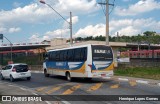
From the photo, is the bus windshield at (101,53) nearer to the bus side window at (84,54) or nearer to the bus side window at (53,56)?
the bus side window at (84,54)

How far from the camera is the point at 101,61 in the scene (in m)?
21.7

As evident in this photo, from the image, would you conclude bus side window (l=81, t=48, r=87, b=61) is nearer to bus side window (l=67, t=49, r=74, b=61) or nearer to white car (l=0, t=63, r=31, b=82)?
bus side window (l=67, t=49, r=74, b=61)

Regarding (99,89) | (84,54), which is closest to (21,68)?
(84,54)

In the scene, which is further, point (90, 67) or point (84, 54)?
point (84, 54)

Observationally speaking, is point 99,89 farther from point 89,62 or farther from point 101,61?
point 101,61

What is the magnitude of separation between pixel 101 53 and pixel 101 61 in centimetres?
62

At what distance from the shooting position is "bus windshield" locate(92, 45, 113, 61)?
21.5 meters

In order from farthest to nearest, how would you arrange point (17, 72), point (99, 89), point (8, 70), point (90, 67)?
1. point (8, 70)
2. point (17, 72)
3. point (90, 67)
4. point (99, 89)

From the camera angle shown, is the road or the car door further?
the car door

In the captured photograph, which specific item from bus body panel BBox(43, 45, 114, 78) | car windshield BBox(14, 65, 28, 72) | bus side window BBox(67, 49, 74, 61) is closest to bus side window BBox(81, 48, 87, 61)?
bus body panel BBox(43, 45, 114, 78)

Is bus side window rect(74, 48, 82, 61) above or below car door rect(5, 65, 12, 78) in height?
above

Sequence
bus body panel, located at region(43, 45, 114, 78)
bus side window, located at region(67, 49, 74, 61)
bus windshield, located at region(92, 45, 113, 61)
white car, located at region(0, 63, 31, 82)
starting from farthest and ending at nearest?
white car, located at region(0, 63, 31, 82) < bus side window, located at region(67, 49, 74, 61) < bus windshield, located at region(92, 45, 113, 61) < bus body panel, located at region(43, 45, 114, 78)

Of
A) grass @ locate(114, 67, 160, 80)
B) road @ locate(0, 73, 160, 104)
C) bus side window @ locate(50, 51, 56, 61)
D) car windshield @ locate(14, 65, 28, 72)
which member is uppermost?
bus side window @ locate(50, 51, 56, 61)

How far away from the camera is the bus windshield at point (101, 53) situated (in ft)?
70.5
